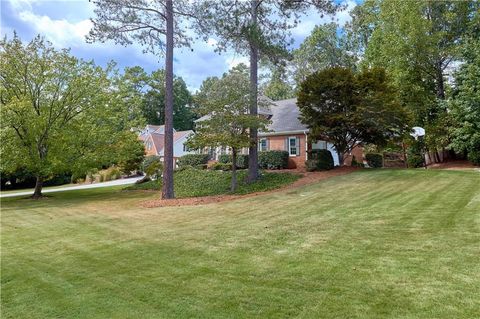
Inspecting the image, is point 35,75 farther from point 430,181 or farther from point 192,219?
point 430,181

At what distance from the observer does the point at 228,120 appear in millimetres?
15680

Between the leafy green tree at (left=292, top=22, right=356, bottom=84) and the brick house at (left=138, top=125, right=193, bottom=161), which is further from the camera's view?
the brick house at (left=138, top=125, right=193, bottom=161)

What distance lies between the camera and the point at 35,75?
1766 cm

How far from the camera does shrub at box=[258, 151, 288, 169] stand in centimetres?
2202

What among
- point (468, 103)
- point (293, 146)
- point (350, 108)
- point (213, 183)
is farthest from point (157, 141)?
point (468, 103)

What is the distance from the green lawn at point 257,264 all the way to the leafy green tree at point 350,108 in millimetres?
8638

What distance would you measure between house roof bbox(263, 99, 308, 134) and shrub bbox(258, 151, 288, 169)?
5.96 ft

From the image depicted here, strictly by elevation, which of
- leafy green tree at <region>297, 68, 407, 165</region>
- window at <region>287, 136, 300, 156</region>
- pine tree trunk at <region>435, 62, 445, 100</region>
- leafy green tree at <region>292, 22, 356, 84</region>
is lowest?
window at <region>287, 136, 300, 156</region>

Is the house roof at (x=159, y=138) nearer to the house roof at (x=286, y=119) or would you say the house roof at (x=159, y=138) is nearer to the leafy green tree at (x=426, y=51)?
the house roof at (x=286, y=119)

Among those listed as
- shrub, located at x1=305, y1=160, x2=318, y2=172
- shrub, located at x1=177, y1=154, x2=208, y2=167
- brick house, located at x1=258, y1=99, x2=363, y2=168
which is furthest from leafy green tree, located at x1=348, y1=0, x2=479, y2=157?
shrub, located at x1=177, y1=154, x2=208, y2=167

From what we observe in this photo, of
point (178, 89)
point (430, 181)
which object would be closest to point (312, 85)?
point (430, 181)

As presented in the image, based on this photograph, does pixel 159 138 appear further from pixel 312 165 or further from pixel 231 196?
pixel 231 196

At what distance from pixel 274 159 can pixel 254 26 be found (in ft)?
29.5

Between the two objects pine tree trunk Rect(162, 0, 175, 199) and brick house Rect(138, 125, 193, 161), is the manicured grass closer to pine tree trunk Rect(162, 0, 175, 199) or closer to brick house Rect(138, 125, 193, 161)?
pine tree trunk Rect(162, 0, 175, 199)
